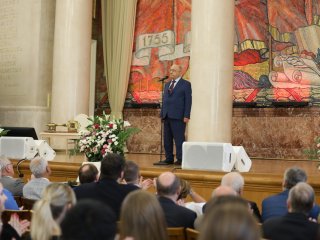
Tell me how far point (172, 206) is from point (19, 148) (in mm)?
6685

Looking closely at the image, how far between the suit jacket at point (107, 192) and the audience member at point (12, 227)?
605 mm

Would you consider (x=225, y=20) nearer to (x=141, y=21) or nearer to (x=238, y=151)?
(x=238, y=151)

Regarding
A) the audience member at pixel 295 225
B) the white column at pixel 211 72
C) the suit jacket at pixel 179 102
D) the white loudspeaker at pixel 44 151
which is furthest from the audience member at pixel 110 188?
the white loudspeaker at pixel 44 151

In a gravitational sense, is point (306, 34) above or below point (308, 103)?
above

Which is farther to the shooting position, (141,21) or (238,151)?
(141,21)

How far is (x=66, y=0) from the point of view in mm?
13438

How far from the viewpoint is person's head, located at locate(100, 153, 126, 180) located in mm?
4797

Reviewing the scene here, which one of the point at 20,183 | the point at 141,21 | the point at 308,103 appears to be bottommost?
the point at 20,183

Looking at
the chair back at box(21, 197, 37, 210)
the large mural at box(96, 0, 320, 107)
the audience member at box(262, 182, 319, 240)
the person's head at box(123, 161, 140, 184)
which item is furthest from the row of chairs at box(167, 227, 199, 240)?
the large mural at box(96, 0, 320, 107)

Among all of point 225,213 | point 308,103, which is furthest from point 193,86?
point 225,213

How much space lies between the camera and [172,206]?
4070 millimetres

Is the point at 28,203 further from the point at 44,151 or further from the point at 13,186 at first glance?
the point at 44,151

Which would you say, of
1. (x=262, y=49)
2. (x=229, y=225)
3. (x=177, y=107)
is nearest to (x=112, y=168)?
(x=229, y=225)

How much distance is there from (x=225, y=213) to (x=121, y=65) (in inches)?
543
